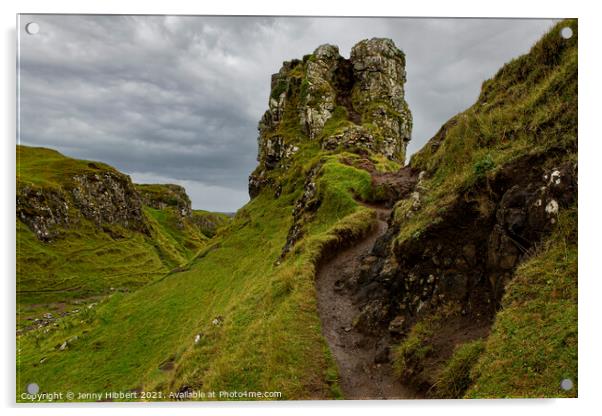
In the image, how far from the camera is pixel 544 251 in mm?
8531

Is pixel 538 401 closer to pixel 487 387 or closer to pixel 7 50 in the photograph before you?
pixel 487 387

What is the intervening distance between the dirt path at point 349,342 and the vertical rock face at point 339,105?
35962 mm

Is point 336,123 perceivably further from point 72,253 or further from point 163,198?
point 163,198

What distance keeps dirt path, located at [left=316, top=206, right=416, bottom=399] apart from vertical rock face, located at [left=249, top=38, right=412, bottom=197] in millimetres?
35962

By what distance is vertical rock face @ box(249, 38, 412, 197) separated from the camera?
5503cm

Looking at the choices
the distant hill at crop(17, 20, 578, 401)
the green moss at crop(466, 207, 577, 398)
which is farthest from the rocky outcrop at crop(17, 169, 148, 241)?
the green moss at crop(466, 207, 577, 398)

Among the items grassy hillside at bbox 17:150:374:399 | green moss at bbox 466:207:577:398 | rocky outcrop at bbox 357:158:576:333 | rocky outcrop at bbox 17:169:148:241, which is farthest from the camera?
rocky outcrop at bbox 17:169:148:241

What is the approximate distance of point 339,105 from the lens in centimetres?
5850

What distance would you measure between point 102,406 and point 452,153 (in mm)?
15291

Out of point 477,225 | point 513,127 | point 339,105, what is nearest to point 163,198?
point 339,105

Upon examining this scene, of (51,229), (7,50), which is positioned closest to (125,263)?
(51,229)

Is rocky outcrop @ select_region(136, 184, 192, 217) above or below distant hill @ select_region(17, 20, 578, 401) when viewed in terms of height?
above

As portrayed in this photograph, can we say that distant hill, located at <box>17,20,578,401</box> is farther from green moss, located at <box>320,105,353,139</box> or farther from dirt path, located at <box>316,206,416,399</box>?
green moss, located at <box>320,105,353,139</box>

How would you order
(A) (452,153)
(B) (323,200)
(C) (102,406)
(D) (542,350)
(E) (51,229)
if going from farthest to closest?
(E) (51,229), (B) (323,200), (A) (452,153), (C) (102,406), (D) (542,350)
